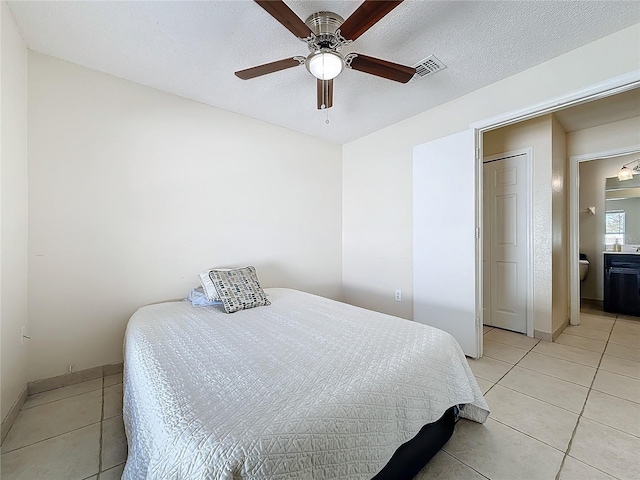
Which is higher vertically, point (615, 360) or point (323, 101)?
point (323, 101)

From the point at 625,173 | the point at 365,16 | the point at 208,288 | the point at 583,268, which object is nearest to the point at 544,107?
the point at 365,16

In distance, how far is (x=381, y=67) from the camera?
1.64m

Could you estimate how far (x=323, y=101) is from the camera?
6.20 ft

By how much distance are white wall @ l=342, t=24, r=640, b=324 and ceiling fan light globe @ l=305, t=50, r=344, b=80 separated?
1120mm

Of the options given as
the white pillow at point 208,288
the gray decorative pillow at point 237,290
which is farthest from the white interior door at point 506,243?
the white pillow at point 208,288

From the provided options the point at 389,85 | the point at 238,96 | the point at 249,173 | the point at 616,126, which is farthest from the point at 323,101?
the point at 616,126

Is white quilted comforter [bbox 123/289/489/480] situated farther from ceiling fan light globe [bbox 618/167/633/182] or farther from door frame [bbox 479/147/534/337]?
ceiling fan light globe [bbox 618/167/633/182]

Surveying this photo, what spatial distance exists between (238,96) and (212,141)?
502mm

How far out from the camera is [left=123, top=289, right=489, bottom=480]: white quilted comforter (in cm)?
75

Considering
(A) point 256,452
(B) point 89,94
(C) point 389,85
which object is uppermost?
(C) point 389,85

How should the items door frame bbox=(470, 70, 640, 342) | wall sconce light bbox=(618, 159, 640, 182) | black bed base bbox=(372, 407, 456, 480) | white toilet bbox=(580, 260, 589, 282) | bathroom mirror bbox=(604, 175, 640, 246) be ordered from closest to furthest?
black bed base bbox=(372, 407, 456, 480) < door frame bbox=(470, 70, 640, 342) < wall sconce light bbox=(618, 159, 640, 182) < bathroom mirror bbox=(604, 175, 640, 246) < white toilet bbox=(580, 260, 589, 282)

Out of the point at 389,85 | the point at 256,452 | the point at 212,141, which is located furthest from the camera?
the point at 212,141

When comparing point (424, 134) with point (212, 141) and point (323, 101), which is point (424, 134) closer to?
point (323, 101)

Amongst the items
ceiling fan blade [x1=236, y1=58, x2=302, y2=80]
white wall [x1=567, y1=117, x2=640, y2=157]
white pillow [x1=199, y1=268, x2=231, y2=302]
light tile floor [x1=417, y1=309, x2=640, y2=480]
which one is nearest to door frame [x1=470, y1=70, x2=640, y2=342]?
light tile floor [x1=417, y1=309, x2=640, y2=480]
